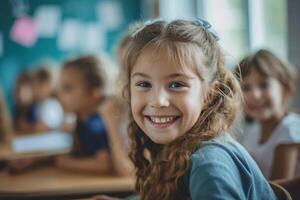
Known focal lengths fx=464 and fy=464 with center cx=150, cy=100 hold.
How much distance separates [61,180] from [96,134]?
375 millimetres

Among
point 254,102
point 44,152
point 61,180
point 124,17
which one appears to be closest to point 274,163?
point 254,102

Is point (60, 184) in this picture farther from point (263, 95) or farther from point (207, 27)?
point (207, 27)

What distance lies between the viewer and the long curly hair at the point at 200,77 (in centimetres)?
111

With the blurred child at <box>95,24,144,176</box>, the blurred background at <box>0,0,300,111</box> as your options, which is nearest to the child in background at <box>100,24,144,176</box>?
the blurred child at <box>95,24,144,176</box>

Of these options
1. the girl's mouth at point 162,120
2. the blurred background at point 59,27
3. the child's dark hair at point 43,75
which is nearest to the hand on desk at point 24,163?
the girl's mouth at point 162,120

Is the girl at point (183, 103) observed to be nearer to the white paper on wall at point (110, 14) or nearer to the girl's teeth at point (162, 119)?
the girl's teeth at point (162, 119)

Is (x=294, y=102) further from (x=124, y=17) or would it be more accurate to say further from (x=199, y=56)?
(x=124, y=17)

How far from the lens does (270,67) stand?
6.26 feet

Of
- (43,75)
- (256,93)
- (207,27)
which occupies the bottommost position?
(43,75)

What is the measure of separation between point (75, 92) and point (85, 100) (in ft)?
0.21

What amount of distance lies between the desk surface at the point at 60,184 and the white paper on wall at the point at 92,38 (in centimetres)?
330

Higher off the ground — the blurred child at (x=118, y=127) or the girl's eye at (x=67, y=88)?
the girl's eye at (x=67, y=88)

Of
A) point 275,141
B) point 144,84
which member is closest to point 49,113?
point 275,141

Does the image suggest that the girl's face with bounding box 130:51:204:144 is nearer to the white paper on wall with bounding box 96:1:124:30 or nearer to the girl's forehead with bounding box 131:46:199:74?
the girl's forehead with bounding box 131:46:199:74
